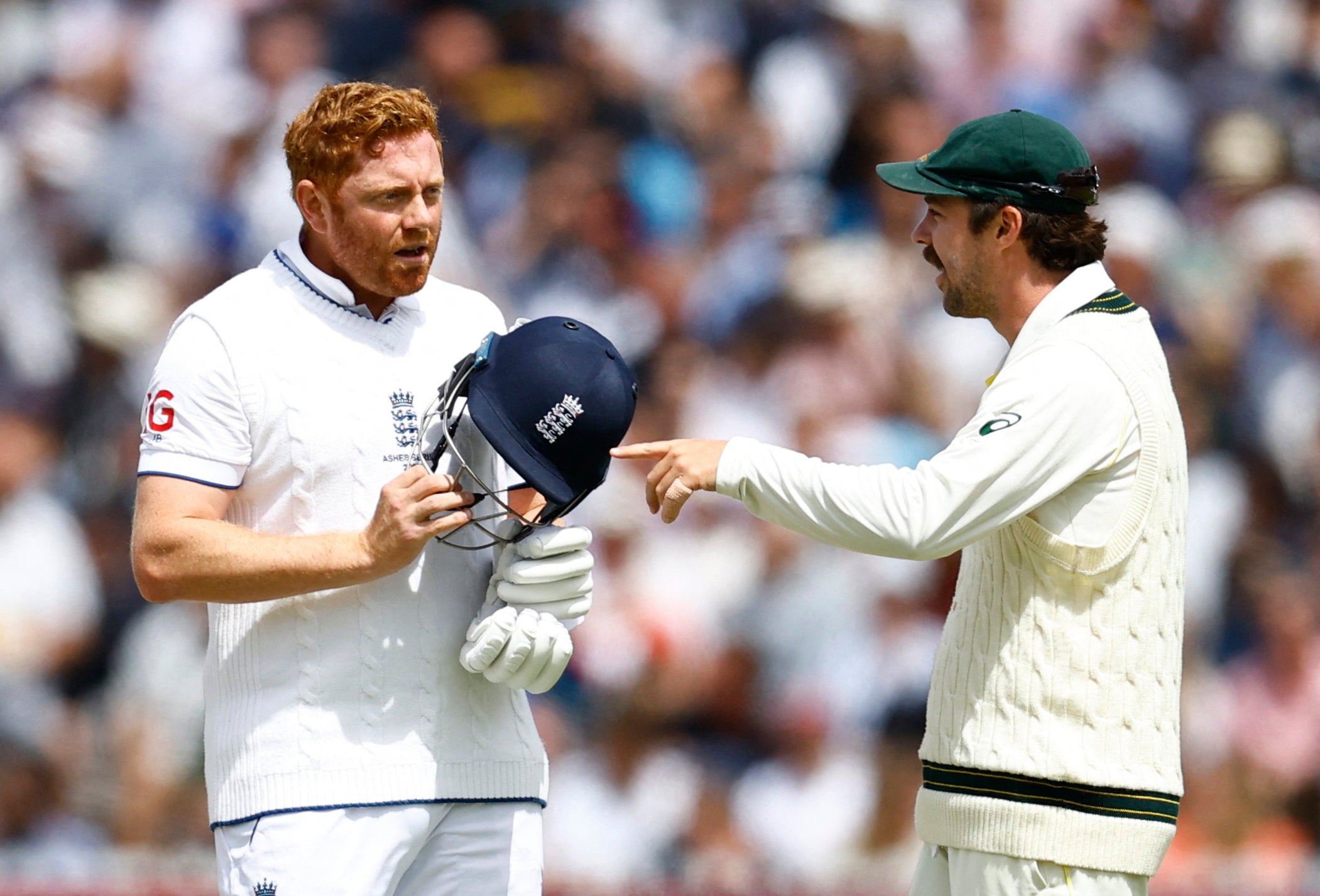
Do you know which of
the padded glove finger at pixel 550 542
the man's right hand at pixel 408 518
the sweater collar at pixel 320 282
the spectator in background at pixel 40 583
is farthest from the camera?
the spectator in background at pixel 40 583

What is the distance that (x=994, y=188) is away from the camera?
2822 millimetres

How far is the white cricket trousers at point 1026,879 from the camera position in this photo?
2637 mm

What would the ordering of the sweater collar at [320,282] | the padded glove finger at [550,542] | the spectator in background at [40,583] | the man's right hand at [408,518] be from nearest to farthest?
the man's right hand at [408,518] < the padded glove finger at [550,542] < the sweater collar at [320,282] < the spectator in background at [40,583]

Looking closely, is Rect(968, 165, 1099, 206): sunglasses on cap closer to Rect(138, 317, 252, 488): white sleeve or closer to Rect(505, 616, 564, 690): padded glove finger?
Rect(505, 616, 564, 690): padded glove finger

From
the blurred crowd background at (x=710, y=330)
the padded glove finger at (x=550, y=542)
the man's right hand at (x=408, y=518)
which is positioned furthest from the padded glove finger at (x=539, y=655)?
the blurred crowd background at (x=710, y=330)

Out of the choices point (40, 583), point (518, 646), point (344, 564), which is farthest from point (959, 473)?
point (40, 583)

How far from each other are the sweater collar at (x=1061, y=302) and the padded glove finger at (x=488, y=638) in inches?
36.0

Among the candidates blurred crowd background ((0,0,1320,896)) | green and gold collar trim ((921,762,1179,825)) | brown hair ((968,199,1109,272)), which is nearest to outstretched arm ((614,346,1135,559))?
brown hair ((968,199,1109,272))

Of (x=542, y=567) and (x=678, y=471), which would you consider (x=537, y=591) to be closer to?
(x=542, y=567)

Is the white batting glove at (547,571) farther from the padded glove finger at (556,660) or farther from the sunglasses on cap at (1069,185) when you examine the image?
the sunglasses on cap at (1069,185)

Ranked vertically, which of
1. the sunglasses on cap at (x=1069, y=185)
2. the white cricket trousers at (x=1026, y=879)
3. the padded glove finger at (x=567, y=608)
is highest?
the sunglasses on cap at (x=1069, y=185)

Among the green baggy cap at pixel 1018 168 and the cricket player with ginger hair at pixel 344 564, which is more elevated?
the green baggy cap at pixel 1018 168

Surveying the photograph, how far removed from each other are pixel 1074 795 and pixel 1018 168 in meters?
1.03

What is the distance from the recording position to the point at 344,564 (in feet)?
8.32
